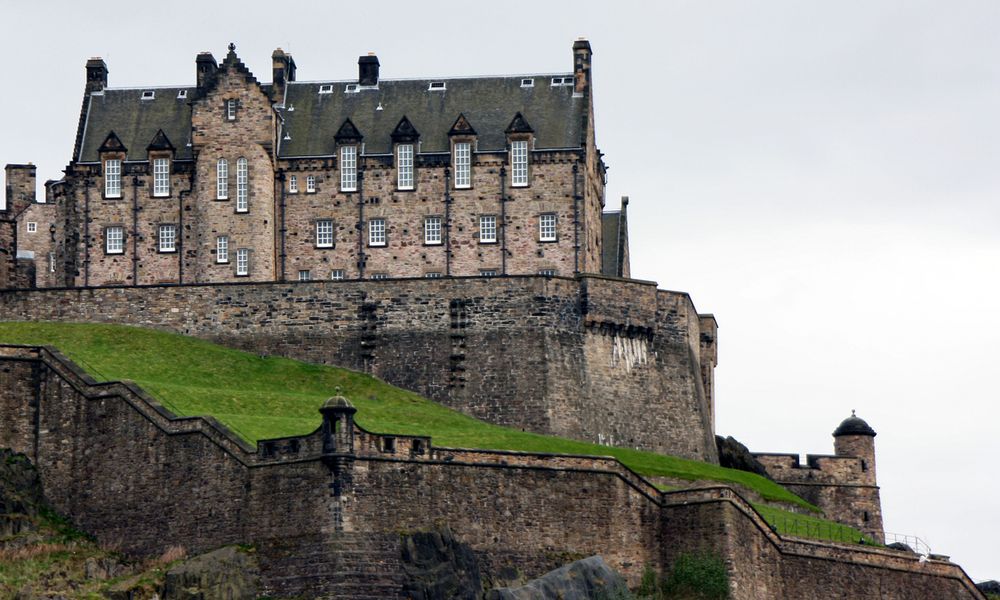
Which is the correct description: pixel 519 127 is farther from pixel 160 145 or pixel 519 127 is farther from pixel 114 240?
pixel 114 240

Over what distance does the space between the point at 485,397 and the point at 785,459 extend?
15.1 metres

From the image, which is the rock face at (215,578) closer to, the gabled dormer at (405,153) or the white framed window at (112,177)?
the gabled dormer at (405,153)

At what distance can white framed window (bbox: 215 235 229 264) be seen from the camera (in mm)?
104188

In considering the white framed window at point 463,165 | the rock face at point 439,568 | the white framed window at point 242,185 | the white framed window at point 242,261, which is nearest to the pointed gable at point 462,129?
the white framed window at point 463,165

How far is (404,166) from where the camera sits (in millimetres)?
105500

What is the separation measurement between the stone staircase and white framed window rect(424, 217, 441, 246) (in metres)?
28.8

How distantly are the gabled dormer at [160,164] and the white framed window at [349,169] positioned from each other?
7.33 m

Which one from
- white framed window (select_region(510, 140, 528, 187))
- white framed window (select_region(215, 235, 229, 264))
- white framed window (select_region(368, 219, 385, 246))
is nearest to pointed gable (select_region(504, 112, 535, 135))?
white framed window (select_region(510, 140, 528, 187))

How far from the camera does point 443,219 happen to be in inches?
4122

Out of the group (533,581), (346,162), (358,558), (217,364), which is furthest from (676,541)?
(346,162)

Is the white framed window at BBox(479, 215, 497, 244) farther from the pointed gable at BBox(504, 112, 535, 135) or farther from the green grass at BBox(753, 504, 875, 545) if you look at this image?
the green grass at BBox(753, 504, 875, 545)

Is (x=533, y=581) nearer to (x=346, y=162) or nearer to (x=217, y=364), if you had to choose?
(x=217, y=364)

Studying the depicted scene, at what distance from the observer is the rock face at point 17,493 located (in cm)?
8038

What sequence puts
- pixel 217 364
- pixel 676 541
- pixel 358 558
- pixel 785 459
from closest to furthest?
pixel 358 558, pixel 676 541, pixel 217 364, pixel 785 459
